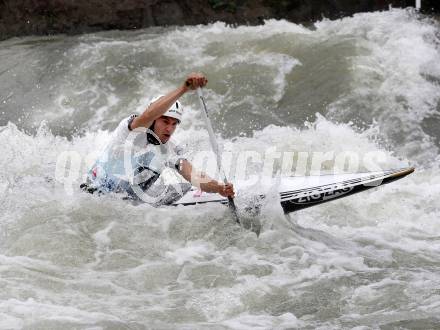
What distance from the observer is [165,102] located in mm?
6293

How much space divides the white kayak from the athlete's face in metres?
0.78

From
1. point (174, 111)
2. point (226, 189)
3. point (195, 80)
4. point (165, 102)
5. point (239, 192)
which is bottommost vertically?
point (239, 192)

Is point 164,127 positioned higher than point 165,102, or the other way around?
point 165,102

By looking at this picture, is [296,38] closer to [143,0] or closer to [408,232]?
[143,0]

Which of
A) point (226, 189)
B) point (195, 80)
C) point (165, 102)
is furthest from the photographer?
point (226, 189)

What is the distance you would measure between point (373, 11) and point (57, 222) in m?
9.14

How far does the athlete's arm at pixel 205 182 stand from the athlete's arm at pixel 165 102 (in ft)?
1.67

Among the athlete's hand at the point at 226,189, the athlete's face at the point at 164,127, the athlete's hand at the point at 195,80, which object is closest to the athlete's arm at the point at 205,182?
the athlete's hand at the point at 226,189

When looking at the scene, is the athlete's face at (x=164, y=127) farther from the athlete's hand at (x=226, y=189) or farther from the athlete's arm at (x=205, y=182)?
the athlete's hand at (x=226, y=189)

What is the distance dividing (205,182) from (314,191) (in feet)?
3.91

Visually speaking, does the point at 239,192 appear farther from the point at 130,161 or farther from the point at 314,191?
the point at 130,161

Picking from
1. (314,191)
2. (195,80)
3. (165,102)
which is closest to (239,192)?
(314,191)

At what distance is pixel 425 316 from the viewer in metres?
5.35

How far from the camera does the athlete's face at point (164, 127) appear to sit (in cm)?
672
